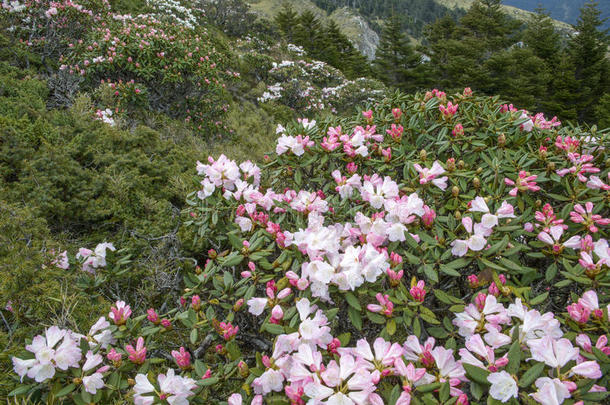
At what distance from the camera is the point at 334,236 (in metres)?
1.44

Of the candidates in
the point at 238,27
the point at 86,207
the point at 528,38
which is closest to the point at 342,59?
the point at 238,27

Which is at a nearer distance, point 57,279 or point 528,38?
point 57,279

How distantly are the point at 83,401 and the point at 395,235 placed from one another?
1354mm

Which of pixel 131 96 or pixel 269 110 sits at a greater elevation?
pixel 131 96

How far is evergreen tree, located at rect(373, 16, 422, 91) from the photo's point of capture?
28984 millimetres

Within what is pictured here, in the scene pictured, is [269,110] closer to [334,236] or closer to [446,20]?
[334,236]

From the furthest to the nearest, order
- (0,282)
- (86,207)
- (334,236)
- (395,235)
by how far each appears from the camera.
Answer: (86,207), (0,282), (395,235), (334,236)

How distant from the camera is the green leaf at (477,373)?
3.42ft

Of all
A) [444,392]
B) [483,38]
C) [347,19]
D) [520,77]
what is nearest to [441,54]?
[483,38]

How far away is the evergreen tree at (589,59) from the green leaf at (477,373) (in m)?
30.3

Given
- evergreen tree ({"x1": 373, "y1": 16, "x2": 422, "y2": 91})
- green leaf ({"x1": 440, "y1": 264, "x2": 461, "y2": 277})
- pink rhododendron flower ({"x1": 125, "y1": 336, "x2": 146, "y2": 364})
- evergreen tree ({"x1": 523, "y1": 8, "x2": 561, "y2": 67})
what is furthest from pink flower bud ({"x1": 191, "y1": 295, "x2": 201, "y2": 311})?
evergreen tree ({"x1": 523, "y1": 8, "x2": 561, "y2": 67})

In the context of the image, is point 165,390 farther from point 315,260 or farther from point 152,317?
point 315,260

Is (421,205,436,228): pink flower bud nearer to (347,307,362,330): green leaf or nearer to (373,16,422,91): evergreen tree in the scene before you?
(347,307,362,330): green leaf

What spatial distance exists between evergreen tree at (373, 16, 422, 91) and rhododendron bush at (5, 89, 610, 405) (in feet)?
94.7
